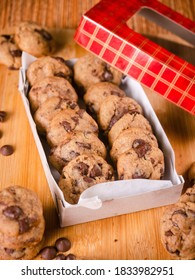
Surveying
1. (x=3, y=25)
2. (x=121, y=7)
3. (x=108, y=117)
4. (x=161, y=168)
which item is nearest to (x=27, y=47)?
(x=3, y=25)

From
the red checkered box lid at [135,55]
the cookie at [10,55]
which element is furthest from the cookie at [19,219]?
the cookie at [10,55]

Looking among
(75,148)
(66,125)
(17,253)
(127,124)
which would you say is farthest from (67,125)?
(17,253)

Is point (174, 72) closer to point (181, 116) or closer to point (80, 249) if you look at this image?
point (181, 116)

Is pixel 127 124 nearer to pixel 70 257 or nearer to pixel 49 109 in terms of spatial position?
pixel 49 109

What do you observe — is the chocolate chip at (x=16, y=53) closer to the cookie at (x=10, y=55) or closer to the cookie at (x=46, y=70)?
the cookie at (x=10, y=55)

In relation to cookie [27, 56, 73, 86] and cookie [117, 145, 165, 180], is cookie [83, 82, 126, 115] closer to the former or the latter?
cookie [27, 56, 73, 86]

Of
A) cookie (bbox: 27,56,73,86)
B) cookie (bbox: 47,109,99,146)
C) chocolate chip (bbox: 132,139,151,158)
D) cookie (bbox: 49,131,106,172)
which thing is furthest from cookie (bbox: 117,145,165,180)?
cookie (bbox: 27,56,73,86)

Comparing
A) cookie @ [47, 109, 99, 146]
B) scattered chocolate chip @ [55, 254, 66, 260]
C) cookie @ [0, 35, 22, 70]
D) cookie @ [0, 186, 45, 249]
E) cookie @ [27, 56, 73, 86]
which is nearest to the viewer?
cookie @ [0, 186, 45, 249]
